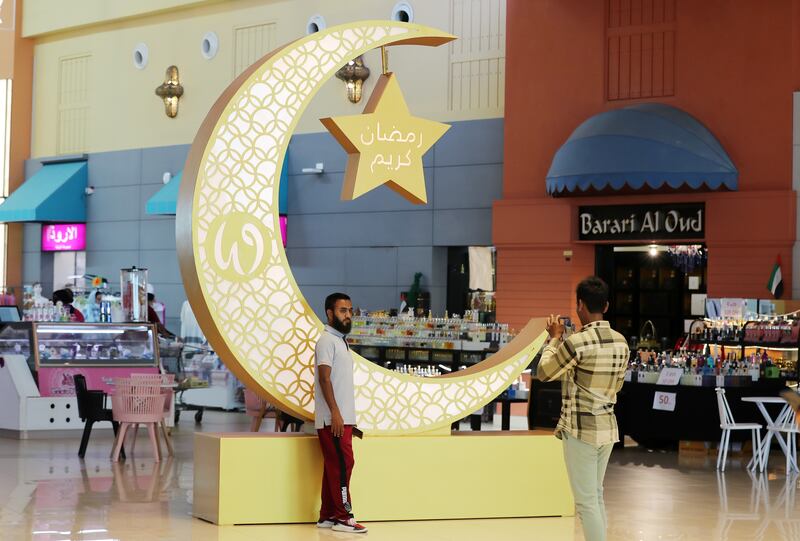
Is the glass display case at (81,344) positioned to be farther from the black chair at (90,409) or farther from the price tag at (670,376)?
the price tag at (670,376)

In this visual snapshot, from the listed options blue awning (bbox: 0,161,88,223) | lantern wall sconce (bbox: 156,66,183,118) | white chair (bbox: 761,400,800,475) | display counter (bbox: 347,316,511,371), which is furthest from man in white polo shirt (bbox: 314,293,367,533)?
blue awning (bbox: 0,161,88,223)

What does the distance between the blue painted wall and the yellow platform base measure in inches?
371

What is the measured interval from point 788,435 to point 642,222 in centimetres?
482

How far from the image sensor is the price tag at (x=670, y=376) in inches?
512

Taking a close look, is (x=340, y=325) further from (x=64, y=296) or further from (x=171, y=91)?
(x=171, y=91)

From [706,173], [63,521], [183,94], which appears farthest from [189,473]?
[183,94]

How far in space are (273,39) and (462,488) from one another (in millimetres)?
13315

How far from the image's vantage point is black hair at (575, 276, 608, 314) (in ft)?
20.2

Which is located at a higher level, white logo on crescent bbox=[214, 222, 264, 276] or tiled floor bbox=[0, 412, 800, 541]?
white logo on crescent bbox=[214, 222, 264, 276]

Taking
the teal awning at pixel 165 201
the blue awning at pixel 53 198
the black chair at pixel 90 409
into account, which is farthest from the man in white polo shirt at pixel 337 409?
the blue awning at pixel 53 198

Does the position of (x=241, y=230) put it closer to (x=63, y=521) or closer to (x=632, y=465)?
(x=63, y=521)

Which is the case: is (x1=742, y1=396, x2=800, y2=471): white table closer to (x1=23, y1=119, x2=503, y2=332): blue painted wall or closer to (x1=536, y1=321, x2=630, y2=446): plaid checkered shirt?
(x1=536, y1=321, x2=630, y2=446): plaid checkered shirt

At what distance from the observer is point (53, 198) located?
74.7 ft

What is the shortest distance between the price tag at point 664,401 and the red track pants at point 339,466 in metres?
6.00
